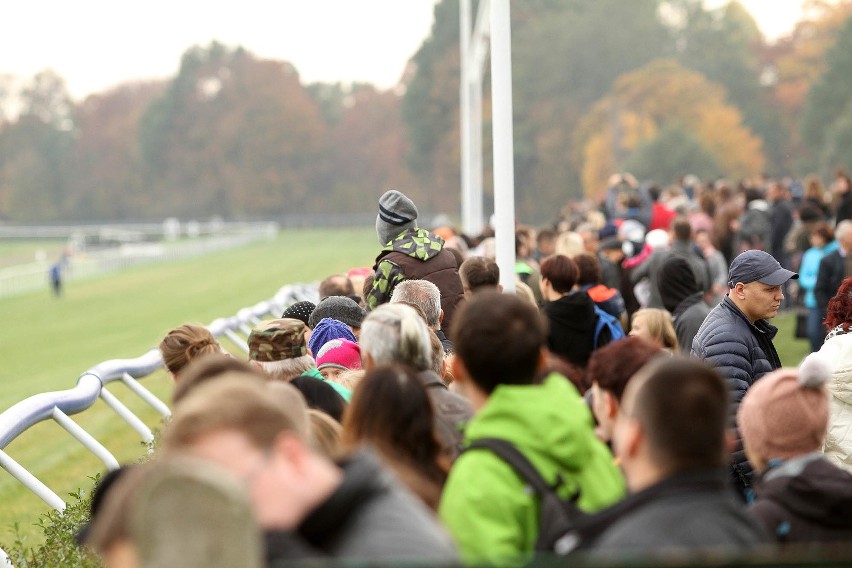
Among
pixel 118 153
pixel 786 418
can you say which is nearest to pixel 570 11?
pixel 118 153

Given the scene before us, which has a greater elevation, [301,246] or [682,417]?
[682,417]

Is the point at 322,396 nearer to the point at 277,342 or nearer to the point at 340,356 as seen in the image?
the point at 277,342

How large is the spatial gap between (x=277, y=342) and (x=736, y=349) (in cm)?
209

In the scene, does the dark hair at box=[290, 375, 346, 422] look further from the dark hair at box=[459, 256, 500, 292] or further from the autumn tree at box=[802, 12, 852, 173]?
the autumn tree at box=[802, 12, 852, 173]

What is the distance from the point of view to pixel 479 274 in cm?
732

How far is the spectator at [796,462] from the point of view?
11.1 ft

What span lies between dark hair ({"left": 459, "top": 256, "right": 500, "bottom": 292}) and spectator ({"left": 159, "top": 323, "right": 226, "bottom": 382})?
2228mm

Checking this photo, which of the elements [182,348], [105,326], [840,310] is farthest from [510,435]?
[105,326]

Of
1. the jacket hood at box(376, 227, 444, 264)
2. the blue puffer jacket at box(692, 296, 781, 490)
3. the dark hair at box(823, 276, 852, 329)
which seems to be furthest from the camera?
the jacket hood at box(376, 227, 444, 264)

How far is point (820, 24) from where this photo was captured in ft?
226

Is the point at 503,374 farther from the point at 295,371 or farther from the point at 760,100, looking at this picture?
the point at 760,100

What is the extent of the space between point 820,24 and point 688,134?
48.6ft

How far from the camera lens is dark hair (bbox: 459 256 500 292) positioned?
24.0 ft

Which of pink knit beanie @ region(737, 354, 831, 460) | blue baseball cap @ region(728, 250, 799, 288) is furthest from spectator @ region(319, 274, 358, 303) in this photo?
pink knit beanie @ region(737, 354, 831, 460)
